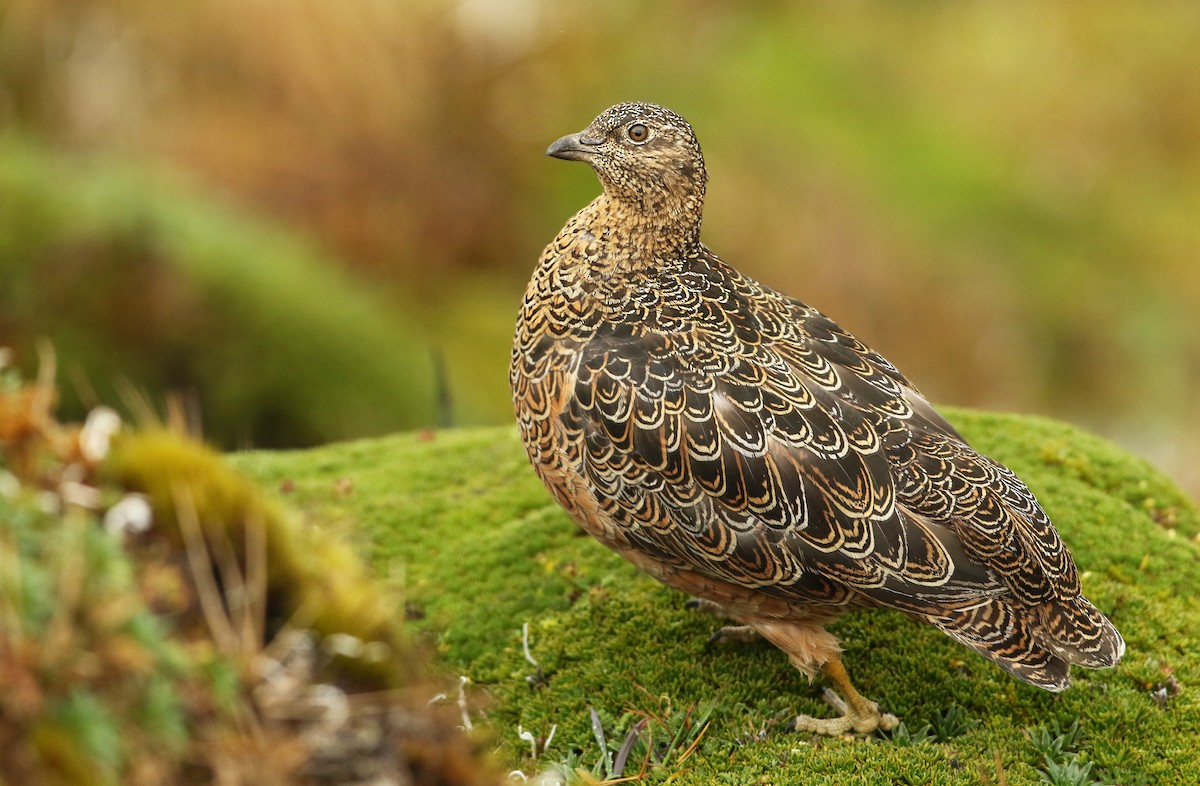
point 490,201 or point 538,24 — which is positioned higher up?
point 538,24

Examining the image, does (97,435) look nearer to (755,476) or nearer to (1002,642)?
(755,476)

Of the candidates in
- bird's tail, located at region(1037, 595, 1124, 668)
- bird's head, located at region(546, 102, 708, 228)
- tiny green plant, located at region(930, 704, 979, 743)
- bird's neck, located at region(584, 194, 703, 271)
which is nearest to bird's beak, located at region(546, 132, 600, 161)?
bird's head, located at region(546, 102, 708, 228)

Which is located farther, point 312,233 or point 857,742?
point 312,233

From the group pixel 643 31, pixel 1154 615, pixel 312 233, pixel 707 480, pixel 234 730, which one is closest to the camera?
pixel 234 730

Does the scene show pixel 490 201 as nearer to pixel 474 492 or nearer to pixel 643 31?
pixel 643 31

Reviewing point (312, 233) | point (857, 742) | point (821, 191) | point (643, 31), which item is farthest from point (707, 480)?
point (643, 31)

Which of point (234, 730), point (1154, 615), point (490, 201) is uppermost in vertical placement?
point (490, 201)

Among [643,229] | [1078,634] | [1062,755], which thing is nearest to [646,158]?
[643,229]

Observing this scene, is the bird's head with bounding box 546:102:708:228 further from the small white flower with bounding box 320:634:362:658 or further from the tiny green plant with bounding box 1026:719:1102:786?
the small white flower with bounding box 320:634:362:658
